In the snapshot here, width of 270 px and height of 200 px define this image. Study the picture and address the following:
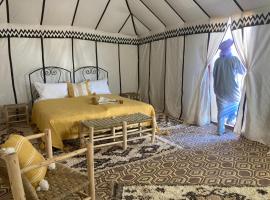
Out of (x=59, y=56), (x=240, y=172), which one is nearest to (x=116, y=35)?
(x=59, y=56)

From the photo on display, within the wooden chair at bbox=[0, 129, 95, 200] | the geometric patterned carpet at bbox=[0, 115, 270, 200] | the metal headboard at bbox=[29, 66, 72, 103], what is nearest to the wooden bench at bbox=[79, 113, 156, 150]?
the geometric patterned carpet at bbox=[0, 115, 270, 200]

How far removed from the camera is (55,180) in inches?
70.9

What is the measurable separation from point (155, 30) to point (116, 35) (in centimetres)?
98

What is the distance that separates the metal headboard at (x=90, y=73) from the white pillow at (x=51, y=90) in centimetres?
66

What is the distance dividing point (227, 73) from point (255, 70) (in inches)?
15.6

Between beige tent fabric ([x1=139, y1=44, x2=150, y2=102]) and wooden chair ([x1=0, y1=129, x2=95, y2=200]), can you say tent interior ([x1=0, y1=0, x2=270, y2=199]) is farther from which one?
wooden chair ([x1=0, y1=129, x2=95, y2=200])

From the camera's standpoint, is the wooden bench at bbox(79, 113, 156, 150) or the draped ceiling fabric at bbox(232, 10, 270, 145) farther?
the draped ceiling fabric at bbox(232, 10, 270, 145)

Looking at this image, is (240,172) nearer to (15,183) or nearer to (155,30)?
(15,183)

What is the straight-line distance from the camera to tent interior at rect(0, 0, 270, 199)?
2.72 m

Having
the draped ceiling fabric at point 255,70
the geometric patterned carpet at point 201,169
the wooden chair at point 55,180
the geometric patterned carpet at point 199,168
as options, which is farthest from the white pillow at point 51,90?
the draped ceiling fabric at point 255,70

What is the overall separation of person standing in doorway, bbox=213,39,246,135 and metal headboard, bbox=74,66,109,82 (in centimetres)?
281

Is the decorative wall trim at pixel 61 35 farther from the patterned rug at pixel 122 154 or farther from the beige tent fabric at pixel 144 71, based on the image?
the patterned rug at pixel 122 154

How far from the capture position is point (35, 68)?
16.2ft

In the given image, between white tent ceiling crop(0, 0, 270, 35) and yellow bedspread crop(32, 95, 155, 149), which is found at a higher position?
white tent ceiling crop(0, 0, 270, 35)
